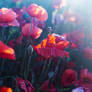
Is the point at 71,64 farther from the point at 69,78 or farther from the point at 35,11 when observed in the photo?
the point at 35,11

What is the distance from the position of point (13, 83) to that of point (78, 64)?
1.22 ft

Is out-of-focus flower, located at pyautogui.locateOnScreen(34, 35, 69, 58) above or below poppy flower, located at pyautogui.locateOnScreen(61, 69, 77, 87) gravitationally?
above

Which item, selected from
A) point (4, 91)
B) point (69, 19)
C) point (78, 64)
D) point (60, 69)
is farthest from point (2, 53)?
point (69, 19)

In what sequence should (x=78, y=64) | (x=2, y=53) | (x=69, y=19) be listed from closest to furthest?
(x=2, y=53)
(x=78, y=64)
(x=69, y=19)

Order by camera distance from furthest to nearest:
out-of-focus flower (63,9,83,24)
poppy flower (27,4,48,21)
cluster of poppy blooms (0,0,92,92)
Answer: out-of-focus flower (63,9,83,24), poppy flower (27,4,48,21), cluster of poppy blooms (0,0,92,92)

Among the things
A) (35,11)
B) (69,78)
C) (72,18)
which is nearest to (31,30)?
(35,11)

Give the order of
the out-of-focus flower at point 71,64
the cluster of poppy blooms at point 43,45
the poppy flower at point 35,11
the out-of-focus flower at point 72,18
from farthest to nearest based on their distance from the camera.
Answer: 1. the out-of-focus flower at point 72,18
2. the out-of-focus flower at point 71,64
3. the poppy flower at point 35,11
4. the cluster of poppy blooms at point 43,45

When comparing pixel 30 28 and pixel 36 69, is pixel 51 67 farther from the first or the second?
pixel 30 28

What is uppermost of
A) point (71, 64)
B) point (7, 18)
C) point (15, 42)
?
point (7, 18)

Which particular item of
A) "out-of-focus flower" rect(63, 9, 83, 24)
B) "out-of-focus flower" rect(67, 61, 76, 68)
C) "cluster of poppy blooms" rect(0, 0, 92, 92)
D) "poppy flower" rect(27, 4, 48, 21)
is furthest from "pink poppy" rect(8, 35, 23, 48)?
"out-of-focus flower" rect(63, 9, 83, 24)

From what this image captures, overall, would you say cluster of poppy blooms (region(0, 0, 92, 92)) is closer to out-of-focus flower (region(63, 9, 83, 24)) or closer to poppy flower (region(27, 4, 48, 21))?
poppy flower (region(27, 4, 48, 21))

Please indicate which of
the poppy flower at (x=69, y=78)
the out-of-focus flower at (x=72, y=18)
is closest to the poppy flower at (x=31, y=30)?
the poppy flower at (x=69, y=78)

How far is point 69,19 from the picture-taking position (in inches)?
39.8

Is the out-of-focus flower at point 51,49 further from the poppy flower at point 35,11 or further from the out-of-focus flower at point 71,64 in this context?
the out-of-focus flower at point 71,64
